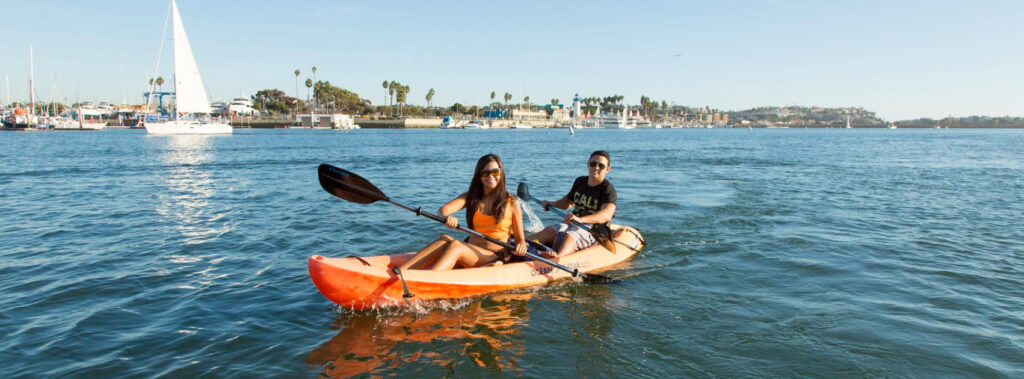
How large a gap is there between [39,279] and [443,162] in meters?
24.0

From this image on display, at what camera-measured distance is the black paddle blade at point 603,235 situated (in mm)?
8383

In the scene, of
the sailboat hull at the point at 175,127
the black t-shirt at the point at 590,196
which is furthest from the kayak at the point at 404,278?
the sailboat hull at the point at 175,127

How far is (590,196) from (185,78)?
2305 inches

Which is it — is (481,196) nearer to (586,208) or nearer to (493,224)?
(493,224)

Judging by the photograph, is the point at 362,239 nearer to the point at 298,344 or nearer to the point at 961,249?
the point at 298,344

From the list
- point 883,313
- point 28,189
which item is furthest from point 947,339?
point 28,189

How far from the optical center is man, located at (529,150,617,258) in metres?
7.84

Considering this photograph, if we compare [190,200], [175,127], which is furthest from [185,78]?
[190,200]

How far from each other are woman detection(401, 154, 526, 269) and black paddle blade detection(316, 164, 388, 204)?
1.07m

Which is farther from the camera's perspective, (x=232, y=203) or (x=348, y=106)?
(x=348, y=106)

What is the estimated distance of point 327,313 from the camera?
6.38 metres

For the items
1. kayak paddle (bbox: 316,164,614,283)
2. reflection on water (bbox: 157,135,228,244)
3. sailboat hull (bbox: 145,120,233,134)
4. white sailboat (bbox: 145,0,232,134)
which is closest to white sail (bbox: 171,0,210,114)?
white sailboat (bbox: 145,0,232,134)

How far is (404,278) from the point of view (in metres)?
6.18

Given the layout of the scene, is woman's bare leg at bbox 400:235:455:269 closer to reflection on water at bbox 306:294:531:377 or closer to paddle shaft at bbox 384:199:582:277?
paddle shaft at bbox 384:199:582:277
